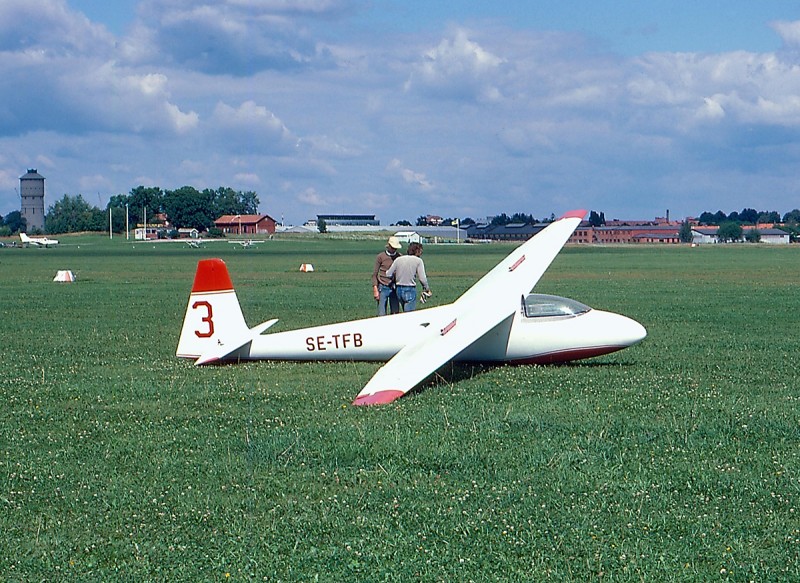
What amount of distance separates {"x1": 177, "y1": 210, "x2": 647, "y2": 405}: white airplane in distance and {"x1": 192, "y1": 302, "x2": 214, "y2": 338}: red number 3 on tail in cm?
2

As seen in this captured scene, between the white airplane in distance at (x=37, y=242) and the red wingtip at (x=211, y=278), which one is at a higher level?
the white airplane in distance at (x=37, y=242)

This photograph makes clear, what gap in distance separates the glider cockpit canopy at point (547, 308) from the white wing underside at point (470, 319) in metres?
0.18

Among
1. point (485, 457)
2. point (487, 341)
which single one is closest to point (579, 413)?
point (485, 457)

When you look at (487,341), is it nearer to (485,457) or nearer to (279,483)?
(485,457)

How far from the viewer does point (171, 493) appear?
27.3ft

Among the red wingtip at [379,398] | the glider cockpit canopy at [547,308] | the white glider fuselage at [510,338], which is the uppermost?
the glider cockpit canopy at [547,308]

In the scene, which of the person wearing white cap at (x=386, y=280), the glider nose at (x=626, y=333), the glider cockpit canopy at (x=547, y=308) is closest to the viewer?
the glider nose at (x=626, y=333)

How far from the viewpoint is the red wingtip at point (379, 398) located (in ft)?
37.3

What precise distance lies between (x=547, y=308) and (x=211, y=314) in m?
5.26

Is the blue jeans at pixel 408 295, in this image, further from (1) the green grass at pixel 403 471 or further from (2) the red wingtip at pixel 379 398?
(2) the red wingtip at pixel 379 398

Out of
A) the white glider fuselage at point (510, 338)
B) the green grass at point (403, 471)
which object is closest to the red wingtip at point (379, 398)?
the green grass at point (403, 471)

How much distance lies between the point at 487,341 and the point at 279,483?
666cm

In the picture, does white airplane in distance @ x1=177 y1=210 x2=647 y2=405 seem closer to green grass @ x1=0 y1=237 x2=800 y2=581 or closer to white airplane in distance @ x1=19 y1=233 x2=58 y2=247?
green grass @ x1=0 y1=237 x2=800 y2=581

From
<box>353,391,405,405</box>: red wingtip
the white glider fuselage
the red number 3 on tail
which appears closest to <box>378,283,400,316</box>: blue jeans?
the white glider fuselage
